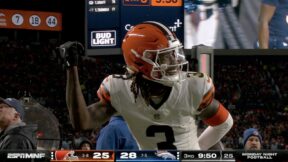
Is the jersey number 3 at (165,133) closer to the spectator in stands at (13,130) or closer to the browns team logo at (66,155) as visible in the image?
the browns team logo at (66,155)

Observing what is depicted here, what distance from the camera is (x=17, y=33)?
2670cm

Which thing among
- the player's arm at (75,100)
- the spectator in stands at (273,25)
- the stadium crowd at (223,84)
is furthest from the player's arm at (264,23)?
the player's arm at (75,100)

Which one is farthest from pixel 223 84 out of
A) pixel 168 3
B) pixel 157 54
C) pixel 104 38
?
pixel 157 54

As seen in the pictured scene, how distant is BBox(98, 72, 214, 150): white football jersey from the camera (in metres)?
2.97

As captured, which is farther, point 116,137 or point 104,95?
point 116,137

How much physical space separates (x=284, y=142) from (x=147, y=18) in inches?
274

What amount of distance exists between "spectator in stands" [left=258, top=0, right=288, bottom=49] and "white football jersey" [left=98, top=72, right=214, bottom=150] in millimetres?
8457

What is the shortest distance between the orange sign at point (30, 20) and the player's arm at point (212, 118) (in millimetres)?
21469

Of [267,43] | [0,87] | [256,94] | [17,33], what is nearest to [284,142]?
[256,94]

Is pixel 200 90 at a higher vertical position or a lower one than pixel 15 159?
higher

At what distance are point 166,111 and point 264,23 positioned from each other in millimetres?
8972

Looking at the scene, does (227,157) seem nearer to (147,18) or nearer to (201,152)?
(201,152)

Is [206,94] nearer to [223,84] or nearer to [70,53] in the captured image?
[70,53]

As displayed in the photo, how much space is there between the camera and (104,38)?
444 inches
